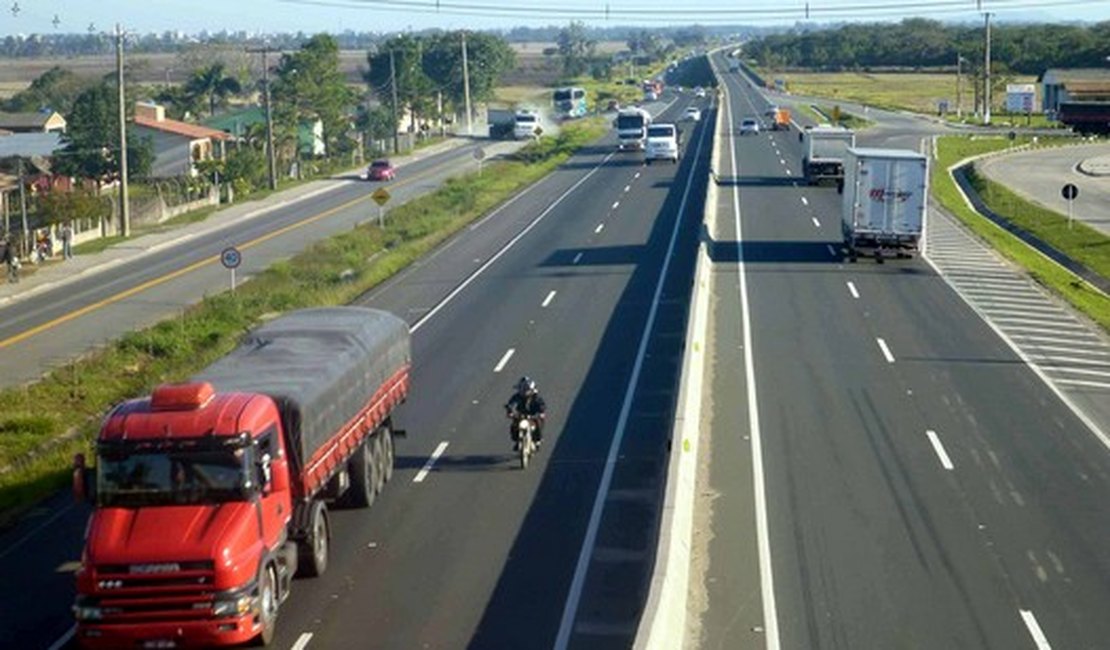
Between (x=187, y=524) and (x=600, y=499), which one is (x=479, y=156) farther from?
(x=187, y=524)

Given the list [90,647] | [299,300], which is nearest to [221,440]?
[90,647]

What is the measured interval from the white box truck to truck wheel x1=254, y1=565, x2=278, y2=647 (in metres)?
30.5

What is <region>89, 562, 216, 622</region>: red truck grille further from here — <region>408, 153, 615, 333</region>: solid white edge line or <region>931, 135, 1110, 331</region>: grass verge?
<region>931, 135, 1110, 331</region>: grass verge

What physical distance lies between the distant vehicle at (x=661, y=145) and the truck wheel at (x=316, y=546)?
66.8 m

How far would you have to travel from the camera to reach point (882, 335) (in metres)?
34.4

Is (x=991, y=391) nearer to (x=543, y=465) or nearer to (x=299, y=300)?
(x=543, y=465)

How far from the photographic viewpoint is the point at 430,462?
24.1 meters

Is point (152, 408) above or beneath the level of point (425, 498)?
above

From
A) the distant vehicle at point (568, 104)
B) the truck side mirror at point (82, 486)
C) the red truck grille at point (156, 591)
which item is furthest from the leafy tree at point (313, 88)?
the red truck grille at point (156, 591)

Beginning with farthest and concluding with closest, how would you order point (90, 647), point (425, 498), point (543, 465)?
point (543, 465), point (425, 498), point (90, 647)

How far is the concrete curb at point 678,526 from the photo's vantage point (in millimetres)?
14891

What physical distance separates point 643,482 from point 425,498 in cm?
304

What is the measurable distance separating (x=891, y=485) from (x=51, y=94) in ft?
433

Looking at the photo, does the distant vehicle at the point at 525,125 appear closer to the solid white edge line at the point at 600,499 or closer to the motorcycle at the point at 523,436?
the solid white edge line at the point at 600,499
